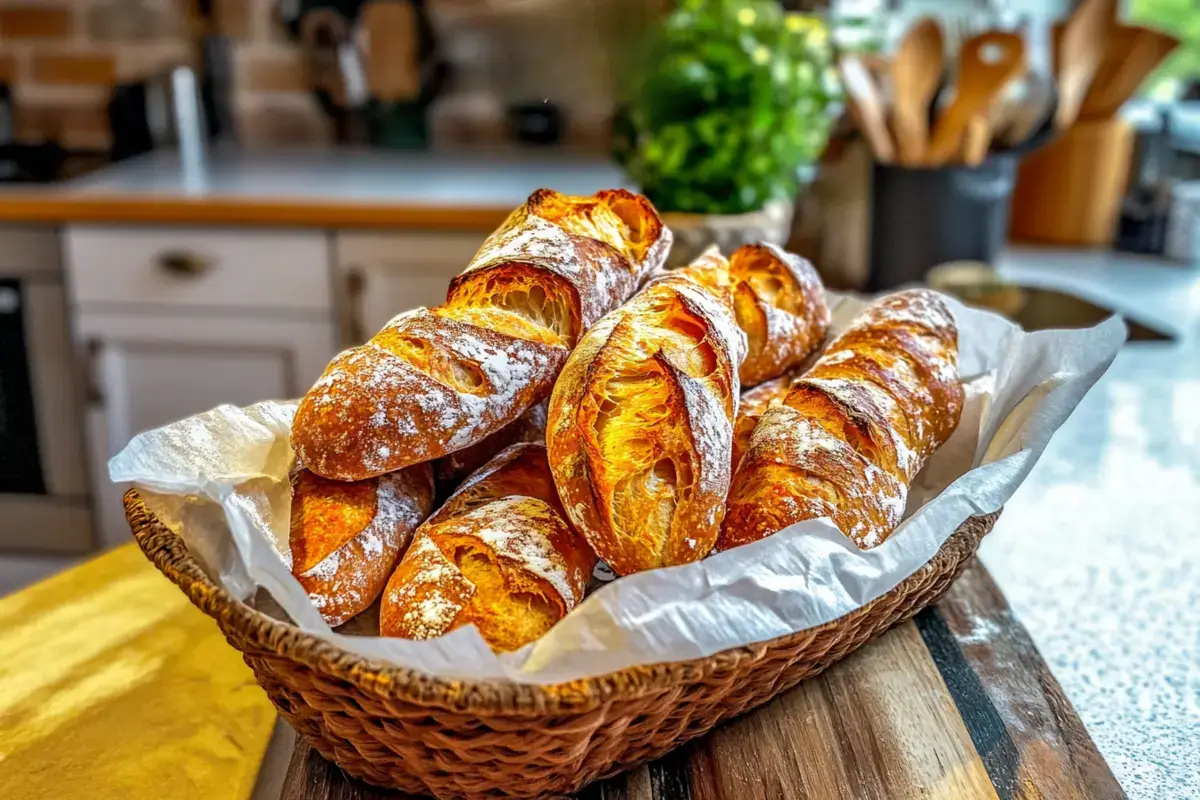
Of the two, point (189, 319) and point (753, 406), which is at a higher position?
point (753, 406)

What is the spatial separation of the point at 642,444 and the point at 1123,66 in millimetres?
1628

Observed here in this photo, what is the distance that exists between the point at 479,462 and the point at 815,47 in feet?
3.52

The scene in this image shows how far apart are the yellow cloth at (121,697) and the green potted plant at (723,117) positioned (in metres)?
0.84

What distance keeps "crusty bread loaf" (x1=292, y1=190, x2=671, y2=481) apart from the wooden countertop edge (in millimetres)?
1018

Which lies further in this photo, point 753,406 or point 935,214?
point 935,214

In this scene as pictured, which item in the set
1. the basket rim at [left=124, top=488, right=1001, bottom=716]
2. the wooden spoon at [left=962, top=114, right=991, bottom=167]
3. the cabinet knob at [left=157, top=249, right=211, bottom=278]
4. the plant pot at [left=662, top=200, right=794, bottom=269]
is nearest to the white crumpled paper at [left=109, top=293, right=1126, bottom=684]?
the basket rim at [left=124, top=488, right=1001, bottom=716]

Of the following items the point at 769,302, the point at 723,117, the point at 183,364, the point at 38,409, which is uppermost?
the point at 723,117

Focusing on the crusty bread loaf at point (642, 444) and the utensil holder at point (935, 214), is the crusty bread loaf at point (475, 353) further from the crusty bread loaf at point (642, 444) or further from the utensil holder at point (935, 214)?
the utensil holder at point (935, 214)

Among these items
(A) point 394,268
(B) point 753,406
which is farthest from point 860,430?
(A) point 394,268

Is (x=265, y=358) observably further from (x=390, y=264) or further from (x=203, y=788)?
(x=203, y=788)

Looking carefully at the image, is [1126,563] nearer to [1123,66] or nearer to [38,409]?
[1123,66]

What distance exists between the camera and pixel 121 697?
2.59 ft

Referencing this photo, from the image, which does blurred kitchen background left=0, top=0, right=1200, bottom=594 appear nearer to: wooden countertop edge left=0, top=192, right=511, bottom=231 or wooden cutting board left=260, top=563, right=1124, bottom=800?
wooden countertop edge left=0, top=192, right=511, bottom=231

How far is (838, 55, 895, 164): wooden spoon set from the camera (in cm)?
174
